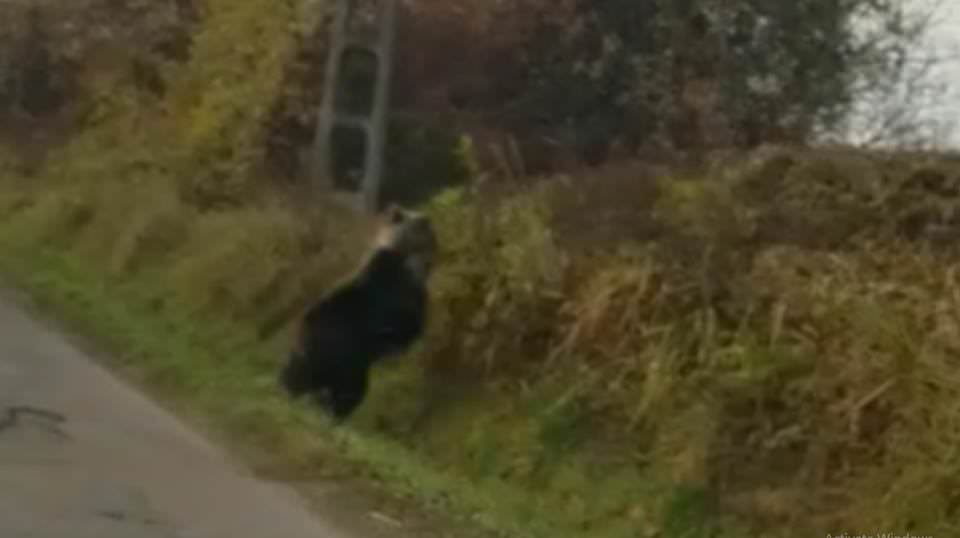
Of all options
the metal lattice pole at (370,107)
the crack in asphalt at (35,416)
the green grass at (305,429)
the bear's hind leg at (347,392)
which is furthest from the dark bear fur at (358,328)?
the metal lattice pole at (370,107)

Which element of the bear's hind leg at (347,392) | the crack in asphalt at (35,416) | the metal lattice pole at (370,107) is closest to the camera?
the crack in asphalt at (35,416)

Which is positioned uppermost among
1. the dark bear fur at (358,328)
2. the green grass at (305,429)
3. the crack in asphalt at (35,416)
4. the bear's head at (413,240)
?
the bear's head at (413,240)

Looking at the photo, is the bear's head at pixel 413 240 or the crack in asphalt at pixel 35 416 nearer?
the crack in asphalt at pixel 35 416

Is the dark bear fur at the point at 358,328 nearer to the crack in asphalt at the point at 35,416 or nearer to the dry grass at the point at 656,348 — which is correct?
the dry grass at the point at 656,348

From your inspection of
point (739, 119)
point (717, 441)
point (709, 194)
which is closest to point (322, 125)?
point (739, 119)

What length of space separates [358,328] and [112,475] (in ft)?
9.44

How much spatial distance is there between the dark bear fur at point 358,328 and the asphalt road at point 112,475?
1001mm

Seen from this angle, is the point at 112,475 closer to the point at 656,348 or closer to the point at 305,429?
the point at 305,429

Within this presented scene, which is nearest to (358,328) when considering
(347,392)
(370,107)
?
(347,392)

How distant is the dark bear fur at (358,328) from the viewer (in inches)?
562

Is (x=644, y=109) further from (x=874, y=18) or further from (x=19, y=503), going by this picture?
(x=19, y=503)

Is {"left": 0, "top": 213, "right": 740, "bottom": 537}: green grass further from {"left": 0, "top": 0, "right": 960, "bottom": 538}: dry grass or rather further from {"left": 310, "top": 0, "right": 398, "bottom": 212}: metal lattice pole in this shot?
{"left": 310, "top": 0, "right": 398, "bottom": 212}: metal lattice pole

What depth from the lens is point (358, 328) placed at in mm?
14344

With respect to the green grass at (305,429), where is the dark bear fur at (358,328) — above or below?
above
